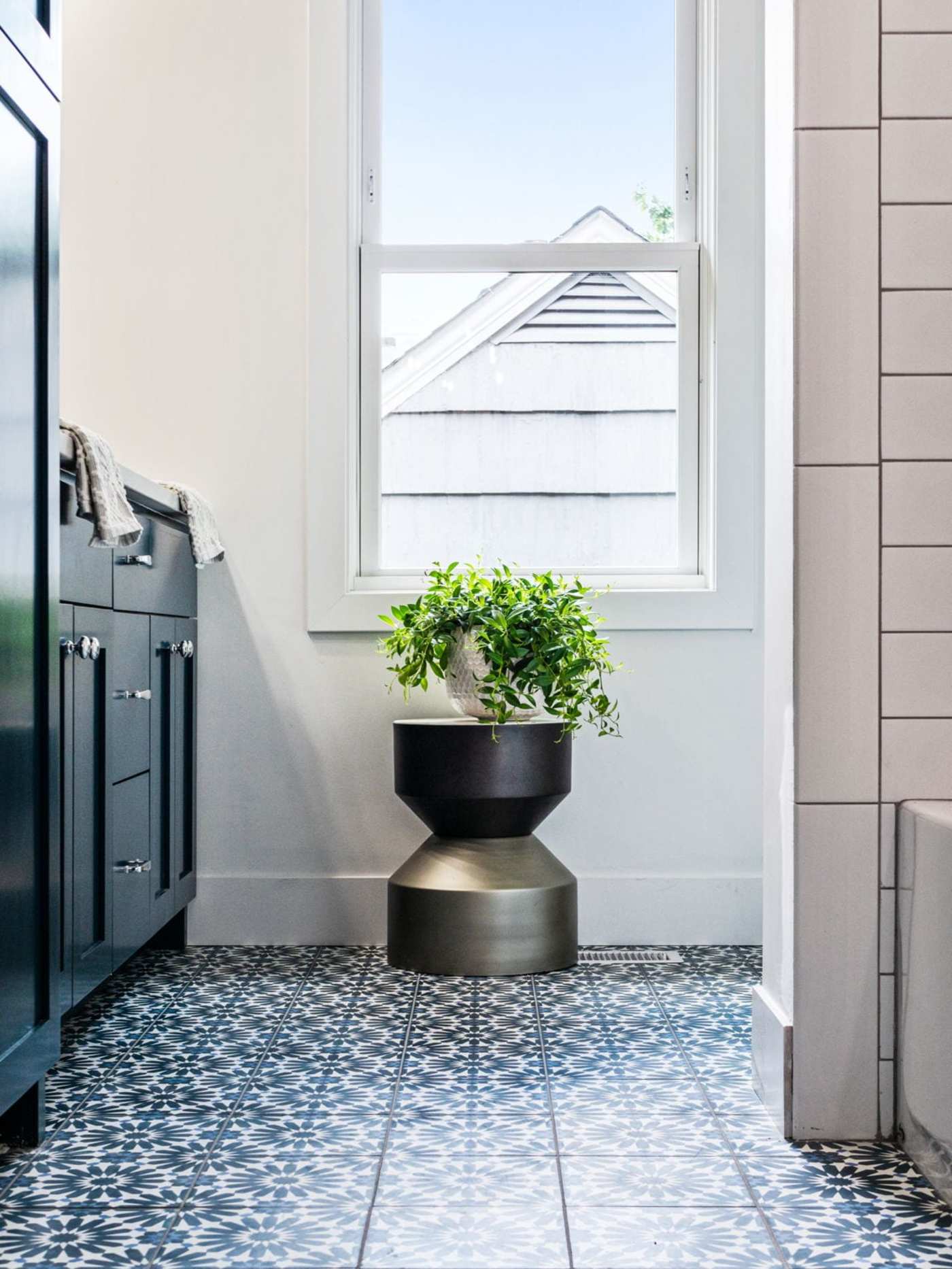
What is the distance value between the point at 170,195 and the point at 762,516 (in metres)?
1.48

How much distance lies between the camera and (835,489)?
65.4 inches

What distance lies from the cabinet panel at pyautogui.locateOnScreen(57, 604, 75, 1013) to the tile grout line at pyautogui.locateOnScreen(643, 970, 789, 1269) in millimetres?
913

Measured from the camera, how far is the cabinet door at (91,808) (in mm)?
1902

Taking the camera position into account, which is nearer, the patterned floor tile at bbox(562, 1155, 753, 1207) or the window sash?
the patterned floor tile at bbox(562, 1155, 753, 1207)

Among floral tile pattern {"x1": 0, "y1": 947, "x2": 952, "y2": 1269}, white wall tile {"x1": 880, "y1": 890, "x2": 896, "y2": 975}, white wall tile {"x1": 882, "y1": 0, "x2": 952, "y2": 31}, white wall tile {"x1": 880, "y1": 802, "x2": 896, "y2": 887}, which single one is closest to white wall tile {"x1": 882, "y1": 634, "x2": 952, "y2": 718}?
white wall tile {"x1": 880, "y1": 802, "x2": 896, "y2": 887}

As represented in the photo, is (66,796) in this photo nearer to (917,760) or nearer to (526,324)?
(917,760)

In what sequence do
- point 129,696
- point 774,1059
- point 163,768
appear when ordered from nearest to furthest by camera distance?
point 774,1059, point 129,696, point 163,768

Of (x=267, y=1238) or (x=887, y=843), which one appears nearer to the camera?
(x=267, y=1238)

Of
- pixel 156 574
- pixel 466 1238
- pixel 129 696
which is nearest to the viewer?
pixel 466 1238

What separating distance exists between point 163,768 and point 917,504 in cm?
153

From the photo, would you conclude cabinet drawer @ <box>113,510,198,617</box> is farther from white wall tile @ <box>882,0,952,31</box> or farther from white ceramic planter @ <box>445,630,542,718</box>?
white wall tile @ <box>882,0,952,31</box>

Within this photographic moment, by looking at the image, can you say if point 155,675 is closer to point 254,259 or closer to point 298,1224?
point 254,259

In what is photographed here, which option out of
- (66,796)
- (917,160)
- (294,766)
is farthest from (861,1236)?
(294,766)

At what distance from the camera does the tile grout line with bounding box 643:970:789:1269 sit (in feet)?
4.34
